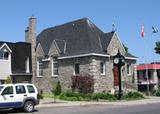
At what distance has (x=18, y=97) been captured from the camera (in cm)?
2612

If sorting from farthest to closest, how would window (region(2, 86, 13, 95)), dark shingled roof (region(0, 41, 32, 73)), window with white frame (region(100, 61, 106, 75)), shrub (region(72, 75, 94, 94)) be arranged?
dark shingled roof (region(0, 41, 32, 73)) < window with white frame (region(100, 61, 106, 75)) < shrub (region(72, 75, 94, 94)) < window (region(2, 86, 13, 95))

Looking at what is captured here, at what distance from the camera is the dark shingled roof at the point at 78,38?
152ft

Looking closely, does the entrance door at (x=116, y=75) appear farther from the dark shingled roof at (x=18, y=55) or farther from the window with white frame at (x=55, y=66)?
the dark shingled roof at (x=18, y=55)

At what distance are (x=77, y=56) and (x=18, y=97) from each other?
66.9 feet

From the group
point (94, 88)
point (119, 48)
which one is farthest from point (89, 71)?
point (119, 48)

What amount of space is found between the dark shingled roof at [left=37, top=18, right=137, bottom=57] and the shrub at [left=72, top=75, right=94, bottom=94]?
3023 millimetres

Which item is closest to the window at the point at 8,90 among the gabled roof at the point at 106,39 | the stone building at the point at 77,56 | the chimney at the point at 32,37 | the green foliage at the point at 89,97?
the green foliage at the point at 89,97

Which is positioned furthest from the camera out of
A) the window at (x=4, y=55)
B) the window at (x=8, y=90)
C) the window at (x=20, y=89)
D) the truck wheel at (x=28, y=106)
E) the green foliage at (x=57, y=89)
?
the green foliage at (x=57, y=89)

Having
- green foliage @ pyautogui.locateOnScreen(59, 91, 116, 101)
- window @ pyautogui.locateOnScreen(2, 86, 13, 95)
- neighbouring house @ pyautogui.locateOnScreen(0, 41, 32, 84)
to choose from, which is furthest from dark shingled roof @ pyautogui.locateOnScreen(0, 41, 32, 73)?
window @ pyautogui.locateOnScreen(2, 86, 13, 95)

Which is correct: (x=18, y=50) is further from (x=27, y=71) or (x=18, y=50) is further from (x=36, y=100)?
(x=36, y=100)

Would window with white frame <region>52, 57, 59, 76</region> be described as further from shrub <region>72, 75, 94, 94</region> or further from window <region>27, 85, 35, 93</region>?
window <region>27, 85, 35, 93</region>

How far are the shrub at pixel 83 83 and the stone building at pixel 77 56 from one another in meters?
0.78

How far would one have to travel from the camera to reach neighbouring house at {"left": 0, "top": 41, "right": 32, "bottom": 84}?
150 ft

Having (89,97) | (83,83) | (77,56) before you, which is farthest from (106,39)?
(89,97)
